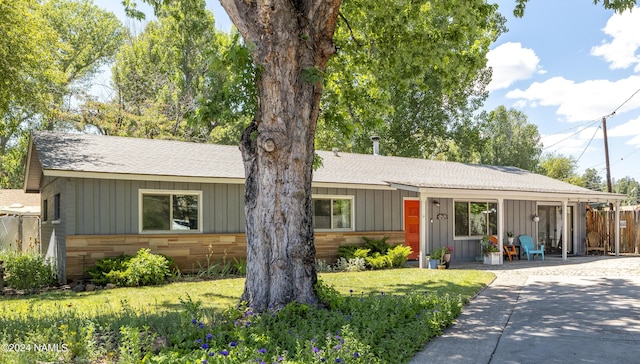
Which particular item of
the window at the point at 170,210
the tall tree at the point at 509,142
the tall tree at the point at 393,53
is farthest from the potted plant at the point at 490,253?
the tall tree at the point at 509,142

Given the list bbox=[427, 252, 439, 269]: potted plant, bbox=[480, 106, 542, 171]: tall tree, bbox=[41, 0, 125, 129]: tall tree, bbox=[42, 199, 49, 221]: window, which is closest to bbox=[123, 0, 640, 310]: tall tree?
bbox=[427, 252, 439, 269]: potted plant

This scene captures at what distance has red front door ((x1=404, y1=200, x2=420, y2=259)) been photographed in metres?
Result: 16.9

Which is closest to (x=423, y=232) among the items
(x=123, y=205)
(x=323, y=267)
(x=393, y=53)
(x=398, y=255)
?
(x=398, y=255)

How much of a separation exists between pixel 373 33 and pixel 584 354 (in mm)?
7927

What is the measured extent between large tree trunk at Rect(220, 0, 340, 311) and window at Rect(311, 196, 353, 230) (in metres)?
8.07

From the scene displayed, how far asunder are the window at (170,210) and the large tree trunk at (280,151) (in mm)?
6592

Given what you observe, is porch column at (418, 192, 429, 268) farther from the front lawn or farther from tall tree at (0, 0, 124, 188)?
tall tree at (0, 0, 124, 188)

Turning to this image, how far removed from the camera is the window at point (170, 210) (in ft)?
41.6

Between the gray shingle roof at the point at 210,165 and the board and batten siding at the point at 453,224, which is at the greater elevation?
the gray shingle roof at the point at 210,165

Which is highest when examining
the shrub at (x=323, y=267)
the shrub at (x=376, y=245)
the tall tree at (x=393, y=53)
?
the tall tree at (x=393, y=53)

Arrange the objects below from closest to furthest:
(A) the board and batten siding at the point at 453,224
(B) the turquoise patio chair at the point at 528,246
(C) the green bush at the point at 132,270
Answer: (C) the green bush at the point at 132,270 → (A) the board and batten siding at the point at 453,224 → (B) the turquoise patio chair at the point at 528,246

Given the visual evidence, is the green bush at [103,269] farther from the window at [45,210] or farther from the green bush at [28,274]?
the window at [45,210]

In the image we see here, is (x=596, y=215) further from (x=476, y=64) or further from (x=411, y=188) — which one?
(x=476, y=64)

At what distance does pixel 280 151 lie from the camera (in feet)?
22.4
